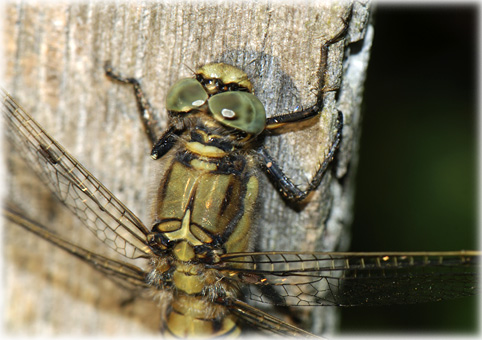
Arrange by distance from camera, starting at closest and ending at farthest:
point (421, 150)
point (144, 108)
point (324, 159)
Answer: point (324, 159) < point (144, 108) < point (421, 150)

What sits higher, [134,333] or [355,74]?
[355,74]

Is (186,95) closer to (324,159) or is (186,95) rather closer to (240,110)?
(240,110)

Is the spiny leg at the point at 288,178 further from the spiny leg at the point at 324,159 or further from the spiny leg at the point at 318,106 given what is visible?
the spiny leg at the point at 318,106

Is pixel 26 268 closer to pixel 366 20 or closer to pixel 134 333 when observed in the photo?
pixel 134 333

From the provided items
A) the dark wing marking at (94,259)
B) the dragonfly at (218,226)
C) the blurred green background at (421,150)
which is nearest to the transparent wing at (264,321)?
the dragonfly at (218,226)

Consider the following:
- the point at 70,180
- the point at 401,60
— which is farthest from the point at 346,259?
the point at 401,60

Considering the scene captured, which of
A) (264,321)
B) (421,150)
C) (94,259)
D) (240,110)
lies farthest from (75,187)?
(421,150)

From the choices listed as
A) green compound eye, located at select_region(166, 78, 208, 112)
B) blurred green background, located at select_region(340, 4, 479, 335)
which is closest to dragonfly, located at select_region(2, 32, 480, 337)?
green compound eye, located at select_region(166, 78, 208, 112)
